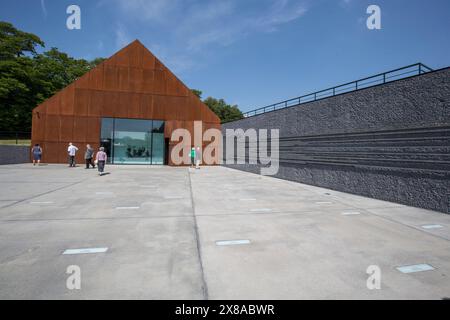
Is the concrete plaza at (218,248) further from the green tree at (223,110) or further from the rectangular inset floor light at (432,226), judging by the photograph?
the green tree at (223,110)

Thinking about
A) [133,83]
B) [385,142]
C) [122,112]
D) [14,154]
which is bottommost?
[14,154]

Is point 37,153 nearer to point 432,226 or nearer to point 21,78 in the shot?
point 21,78

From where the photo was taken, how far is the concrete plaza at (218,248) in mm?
2959

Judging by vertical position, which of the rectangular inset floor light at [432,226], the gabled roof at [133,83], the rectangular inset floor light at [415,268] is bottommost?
the rectangular inset floor light at [415,268]

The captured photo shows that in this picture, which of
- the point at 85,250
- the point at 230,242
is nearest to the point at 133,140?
the point at 85,250

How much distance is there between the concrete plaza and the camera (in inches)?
116

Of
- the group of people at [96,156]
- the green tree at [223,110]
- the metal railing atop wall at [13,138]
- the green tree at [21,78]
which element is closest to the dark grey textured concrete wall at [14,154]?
the metal railing atop wall at [13,138]

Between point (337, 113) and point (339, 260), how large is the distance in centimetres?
864

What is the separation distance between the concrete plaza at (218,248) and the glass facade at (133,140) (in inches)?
→ 571

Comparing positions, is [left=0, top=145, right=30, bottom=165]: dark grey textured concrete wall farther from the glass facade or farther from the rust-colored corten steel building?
the glass facade

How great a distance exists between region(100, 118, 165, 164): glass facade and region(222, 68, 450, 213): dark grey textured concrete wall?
13.9 m

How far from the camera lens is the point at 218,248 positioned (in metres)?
4.20

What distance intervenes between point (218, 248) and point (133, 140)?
65.4ft

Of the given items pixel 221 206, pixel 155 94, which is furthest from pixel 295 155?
pixel 155 94
